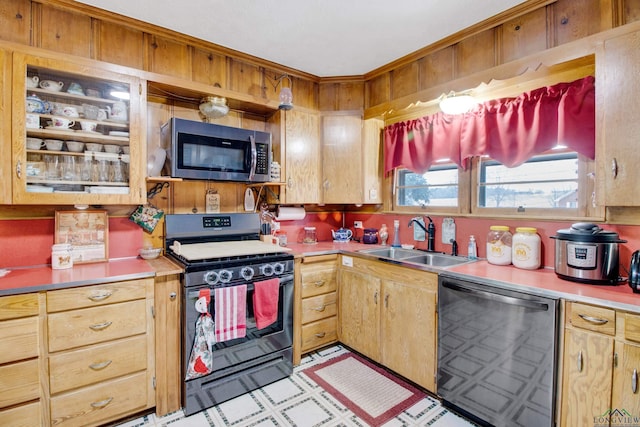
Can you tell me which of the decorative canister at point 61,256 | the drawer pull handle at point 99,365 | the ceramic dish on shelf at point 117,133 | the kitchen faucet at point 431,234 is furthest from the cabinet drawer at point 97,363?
the kitchen faucet at point 431,234

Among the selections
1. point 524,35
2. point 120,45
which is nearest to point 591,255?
point 524,35

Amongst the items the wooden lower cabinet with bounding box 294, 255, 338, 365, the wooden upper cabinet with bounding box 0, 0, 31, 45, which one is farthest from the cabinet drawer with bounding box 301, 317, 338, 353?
the wooden upper cabinet with bounding box 0, 0, 31, 45

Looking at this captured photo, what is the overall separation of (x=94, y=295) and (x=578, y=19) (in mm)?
3249

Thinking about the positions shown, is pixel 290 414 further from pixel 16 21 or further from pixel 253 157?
pixel 16 21

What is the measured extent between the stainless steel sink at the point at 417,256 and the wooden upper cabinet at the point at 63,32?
2.53m

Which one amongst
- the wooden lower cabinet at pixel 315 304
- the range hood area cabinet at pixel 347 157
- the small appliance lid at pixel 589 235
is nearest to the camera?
the small appliance lid at pixel 589 235

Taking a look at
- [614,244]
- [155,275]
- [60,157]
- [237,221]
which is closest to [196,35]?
[60,157]

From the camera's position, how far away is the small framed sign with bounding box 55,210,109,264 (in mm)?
2084

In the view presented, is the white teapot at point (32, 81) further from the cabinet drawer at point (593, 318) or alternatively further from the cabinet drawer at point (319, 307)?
the cabinet drawer at point (593, 318)

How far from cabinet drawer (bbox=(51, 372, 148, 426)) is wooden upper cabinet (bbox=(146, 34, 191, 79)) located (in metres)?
2.17

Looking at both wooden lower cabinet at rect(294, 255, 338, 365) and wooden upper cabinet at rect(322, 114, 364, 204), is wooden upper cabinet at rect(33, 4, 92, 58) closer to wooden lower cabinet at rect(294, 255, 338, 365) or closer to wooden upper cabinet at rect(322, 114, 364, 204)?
wooden upper cabinet at rect(322, 114, 364, 204)

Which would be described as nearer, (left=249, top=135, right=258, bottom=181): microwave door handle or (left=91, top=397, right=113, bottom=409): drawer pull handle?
(left=91, top=397, right=113, bottom=409): drawer pull handle

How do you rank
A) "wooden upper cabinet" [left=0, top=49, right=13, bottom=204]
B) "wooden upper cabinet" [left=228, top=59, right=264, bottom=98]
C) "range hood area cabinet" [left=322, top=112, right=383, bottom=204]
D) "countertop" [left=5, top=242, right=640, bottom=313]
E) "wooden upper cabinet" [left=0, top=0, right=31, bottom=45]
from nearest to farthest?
"countertop" [left=5, top=242, right=640, bottom=313]
"wooden upper cabinet" [left=0, top=49, right=13, bottom=204]
"wooden upper cabinet" [left=0, top=0, right=31, bottom=45]
"wooden upper cabinet" [left=228, top=59, right=264, bottom=98]
"range hood area cabinet" [left=322, top=112, right=383, bottom=204]

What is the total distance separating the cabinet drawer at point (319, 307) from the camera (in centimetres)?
260
